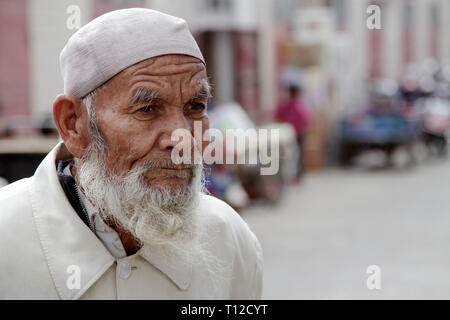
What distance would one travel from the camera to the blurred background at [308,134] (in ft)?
23.6

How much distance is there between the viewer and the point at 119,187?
1852 mm

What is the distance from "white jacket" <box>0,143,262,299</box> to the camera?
1.69 metres

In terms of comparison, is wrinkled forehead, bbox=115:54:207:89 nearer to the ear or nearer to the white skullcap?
the white skullcap

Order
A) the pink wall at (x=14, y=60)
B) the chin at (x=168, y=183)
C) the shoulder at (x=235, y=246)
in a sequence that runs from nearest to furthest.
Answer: the chin at (x=168, y=183)
the shoulder at (x=235, y=246)
the pink wall at (x=14, y=60)

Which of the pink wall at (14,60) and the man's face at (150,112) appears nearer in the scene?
the man's face at (150,112)

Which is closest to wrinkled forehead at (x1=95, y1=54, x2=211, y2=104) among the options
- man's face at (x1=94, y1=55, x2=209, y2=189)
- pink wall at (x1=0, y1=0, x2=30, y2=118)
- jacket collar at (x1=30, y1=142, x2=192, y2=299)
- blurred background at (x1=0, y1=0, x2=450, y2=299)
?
man's face at (x1=94, y1=55, x2=209, y2=189)

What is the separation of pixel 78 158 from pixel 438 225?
831cm

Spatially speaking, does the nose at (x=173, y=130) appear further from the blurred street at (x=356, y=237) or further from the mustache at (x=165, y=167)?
the blurred street at (x=356, y=237)

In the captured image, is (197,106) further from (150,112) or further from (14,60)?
(14,60)

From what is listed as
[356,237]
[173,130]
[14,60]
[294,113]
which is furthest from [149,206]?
[294,113]

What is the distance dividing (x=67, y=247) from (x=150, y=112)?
1.12ft

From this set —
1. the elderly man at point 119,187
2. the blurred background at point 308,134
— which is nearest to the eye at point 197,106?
the elderly man at point 119,187
